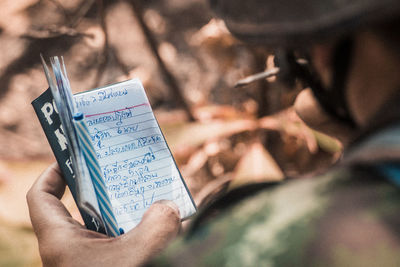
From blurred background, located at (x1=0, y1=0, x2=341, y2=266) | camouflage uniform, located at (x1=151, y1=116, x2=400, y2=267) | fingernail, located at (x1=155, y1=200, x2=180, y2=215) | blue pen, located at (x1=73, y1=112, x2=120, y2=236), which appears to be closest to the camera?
camouflage uniform, located at (x1=151, y1=116, x2=400, y2=267)

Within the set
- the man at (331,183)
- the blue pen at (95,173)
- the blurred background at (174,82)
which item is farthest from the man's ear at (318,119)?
the blurred background at (174,82)

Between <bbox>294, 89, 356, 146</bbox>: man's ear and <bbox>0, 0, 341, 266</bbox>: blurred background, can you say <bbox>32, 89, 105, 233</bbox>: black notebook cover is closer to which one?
<bbox>294, 89, 356, 146</bbox>: man's ear

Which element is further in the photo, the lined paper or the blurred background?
the blurred background

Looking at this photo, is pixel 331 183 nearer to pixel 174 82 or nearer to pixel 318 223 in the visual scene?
pixel 318 223

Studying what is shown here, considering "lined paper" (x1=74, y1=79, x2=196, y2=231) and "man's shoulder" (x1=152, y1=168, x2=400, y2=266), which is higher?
"lined paper" (x1=74, y1=79, x2=196, y2=231)

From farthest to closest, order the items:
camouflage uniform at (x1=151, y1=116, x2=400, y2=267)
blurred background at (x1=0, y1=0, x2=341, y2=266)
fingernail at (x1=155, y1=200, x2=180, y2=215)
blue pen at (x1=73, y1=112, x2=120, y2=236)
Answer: blurred background at (x1=0, y1=0, x2=341, y2=266) → fingernail at (x1=155, y1=200, x2=180, y2=215) → blue pen at (x1=73, y1=112, x2=120, y2=236) → camouflage uniform at (x1=151, y1=116, x2=400, y2=267)

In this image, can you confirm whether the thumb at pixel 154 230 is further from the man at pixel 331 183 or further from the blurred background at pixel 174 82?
the blurred background at pixel 174 82

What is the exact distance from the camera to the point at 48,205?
0.76 metres

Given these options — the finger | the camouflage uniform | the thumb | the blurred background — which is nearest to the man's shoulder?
the camouflage uniform

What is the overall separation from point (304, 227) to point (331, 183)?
6 centimetres

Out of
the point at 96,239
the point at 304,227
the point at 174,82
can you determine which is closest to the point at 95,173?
the point at 96,239

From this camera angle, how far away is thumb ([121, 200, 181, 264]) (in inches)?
26.9

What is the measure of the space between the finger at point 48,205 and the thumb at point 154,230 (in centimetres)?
12

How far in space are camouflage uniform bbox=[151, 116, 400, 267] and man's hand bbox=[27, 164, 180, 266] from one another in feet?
0.66
